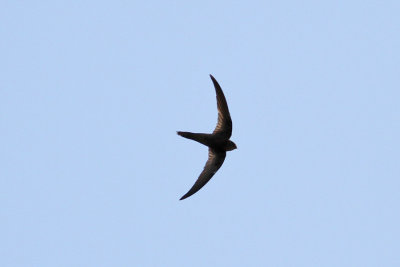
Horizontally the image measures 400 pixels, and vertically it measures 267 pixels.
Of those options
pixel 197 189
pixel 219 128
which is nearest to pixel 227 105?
pixel 219 128

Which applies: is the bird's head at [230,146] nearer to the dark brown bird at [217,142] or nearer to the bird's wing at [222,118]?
the dark brown bird at [217,142]

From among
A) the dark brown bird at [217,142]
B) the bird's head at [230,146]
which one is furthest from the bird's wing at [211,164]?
the bird's head at [230,146]

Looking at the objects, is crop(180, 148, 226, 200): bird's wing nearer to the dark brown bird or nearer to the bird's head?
the dark brown bird

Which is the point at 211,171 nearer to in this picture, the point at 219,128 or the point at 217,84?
the point at 219,128

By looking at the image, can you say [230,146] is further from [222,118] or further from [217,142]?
[222,118]

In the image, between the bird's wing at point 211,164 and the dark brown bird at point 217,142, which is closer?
the dark brown bird at point 217,142

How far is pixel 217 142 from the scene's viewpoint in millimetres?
20312

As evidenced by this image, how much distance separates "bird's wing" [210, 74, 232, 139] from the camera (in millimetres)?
19494

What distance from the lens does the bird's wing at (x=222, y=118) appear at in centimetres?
1949

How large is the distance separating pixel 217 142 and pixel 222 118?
66 centimetres

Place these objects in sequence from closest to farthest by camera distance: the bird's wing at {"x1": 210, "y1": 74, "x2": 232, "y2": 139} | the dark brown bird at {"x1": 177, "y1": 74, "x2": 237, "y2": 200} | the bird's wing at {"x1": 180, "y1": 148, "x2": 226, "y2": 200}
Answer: the bird's wing at {"x1": 210, "y1": 74, "x2": 232, "y2": 139}, the dark brown bird at {"x1": 177, "y1": 74, "x2": 237, "y2": 200}, the bird's wing at {"x1": 180, "y1": 148, "x2": 226, "y2": 200}

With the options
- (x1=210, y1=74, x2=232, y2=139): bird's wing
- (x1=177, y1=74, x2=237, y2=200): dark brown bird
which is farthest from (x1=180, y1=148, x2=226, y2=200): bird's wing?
(x1=210, y1=74, x2=232, y2=139): bird's wing

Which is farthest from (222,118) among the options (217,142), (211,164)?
(211,164)

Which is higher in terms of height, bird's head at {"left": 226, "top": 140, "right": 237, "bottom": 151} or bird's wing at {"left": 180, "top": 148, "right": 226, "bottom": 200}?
bird's head at {"left": 226, "top": 140, "right": 237, "bottom": 151}
